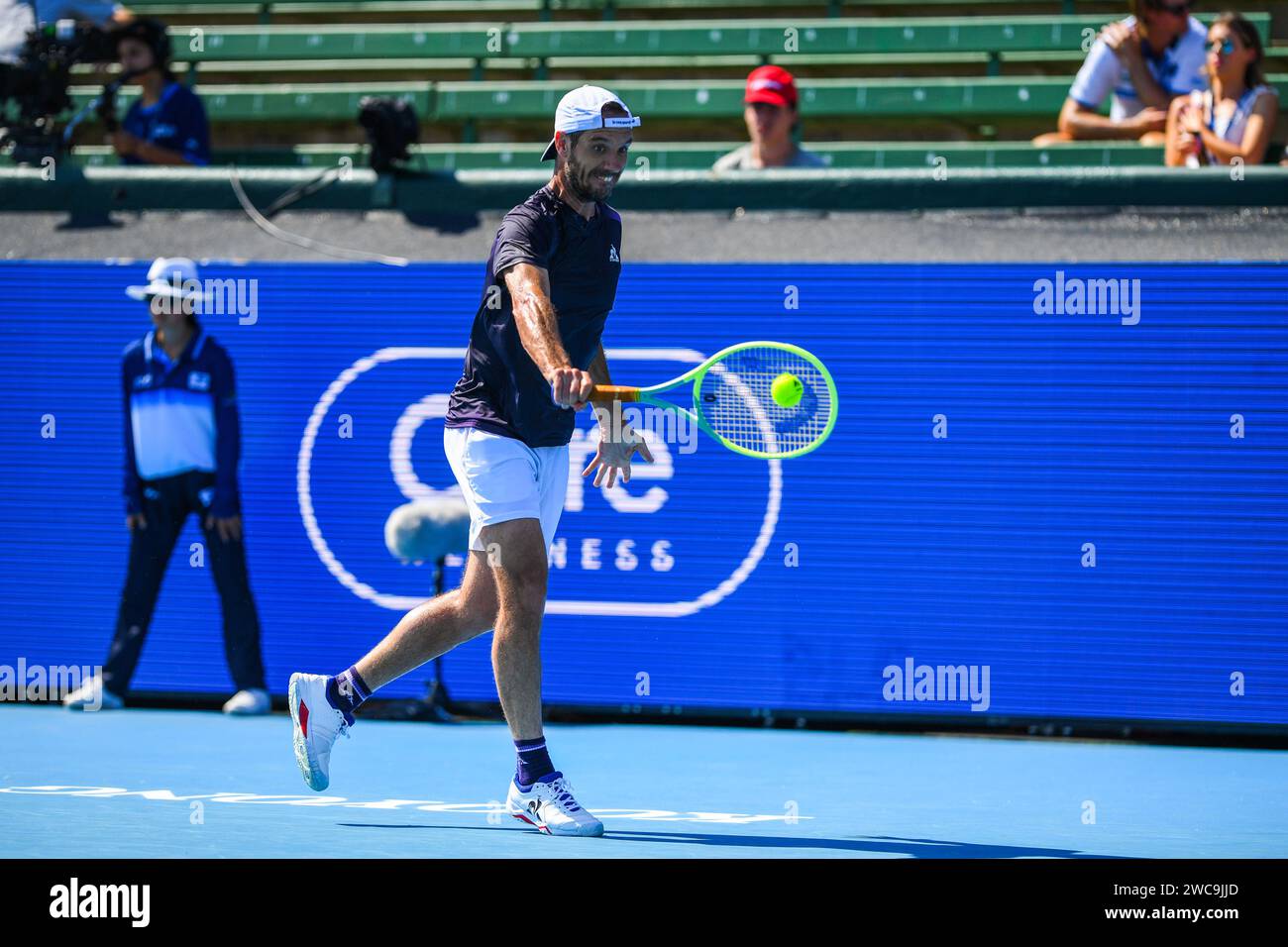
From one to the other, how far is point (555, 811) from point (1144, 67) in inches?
231

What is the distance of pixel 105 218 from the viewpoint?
29.0 feet

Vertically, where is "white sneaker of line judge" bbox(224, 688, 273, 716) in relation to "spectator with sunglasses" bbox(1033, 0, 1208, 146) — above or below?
below

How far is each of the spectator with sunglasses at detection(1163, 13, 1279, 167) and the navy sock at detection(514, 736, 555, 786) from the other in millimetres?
4829

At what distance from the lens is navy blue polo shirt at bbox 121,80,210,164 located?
31.1 ft

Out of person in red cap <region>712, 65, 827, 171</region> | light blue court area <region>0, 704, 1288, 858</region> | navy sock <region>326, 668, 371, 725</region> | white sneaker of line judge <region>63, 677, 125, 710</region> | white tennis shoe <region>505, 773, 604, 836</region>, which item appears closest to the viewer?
light blue court area <region>0, 704, 1288, 858</region>

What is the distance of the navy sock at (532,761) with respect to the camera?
199 inches

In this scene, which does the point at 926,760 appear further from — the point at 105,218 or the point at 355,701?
the point at 105,218

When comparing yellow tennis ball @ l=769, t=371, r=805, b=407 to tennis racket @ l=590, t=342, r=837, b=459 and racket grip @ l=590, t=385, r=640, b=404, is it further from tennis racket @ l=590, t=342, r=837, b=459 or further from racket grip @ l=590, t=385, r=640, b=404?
racket grip @ l=590, t=385, r=640, b=404

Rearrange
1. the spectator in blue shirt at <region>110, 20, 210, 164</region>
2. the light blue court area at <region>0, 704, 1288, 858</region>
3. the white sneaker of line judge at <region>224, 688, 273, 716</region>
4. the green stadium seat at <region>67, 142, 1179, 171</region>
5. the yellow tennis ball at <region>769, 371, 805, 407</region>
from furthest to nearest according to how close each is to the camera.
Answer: the spectator in blue shirt at <region>110, 20, 210, 164</region> < the green stadium seat at <region>67, 142, 1179, 171</region> < the white sneaker of line judge at <region>224, 688, 273, 716</region> < the yellow tennis ball at <region>769, 371, 805, 407</region> < the light blue court area at <region>0, 704, 1288, 858</region>

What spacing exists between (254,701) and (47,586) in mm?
1214

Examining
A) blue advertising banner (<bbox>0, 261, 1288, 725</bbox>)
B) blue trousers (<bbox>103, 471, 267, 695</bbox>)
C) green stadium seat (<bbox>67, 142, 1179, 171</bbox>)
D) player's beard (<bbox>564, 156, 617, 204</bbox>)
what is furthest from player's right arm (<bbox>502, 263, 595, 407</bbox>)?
green stadium seat (<bbox>67, 142, 1179, 171</bbox>)

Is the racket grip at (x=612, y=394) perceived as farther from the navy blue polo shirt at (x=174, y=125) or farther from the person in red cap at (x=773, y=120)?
the navy blue polo shirt at (x=174, y=125)

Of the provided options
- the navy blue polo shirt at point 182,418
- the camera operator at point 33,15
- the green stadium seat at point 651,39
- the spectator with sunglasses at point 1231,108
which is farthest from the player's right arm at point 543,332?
the green stadium seat at point 651,39
